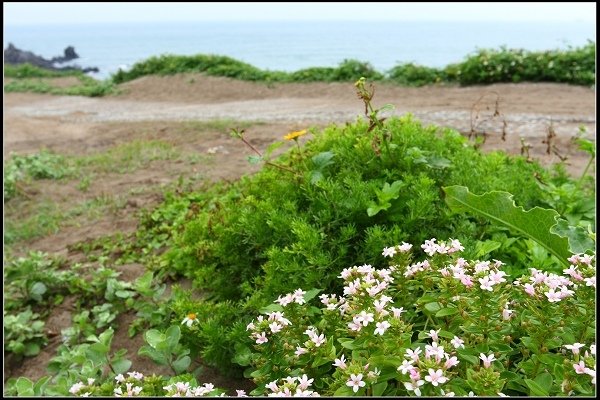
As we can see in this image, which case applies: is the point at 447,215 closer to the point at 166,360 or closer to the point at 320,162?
the point at 320,162

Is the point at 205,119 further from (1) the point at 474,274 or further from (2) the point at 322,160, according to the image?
(1) the point at 474,274

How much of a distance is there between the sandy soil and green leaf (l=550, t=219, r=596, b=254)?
1.51 m

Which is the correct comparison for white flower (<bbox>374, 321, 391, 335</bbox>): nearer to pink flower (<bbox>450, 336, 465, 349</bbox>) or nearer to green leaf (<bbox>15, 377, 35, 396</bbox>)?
pink flower (<bbox>450, 336, 465, 349</bbox>)

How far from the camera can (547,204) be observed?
3.38 metres

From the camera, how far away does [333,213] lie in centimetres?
282

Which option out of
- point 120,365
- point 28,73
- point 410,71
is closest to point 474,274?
point 120,365

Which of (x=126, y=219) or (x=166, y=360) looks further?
(x=126, y=219)

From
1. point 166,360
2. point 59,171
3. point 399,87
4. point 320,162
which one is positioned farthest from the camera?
point 399,87

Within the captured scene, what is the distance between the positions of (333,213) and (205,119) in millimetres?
9501

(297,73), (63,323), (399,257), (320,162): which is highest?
(297,73)

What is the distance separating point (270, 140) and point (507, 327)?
6.62 meters

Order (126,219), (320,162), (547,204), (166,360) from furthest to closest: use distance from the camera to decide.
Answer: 1. (126,219)
2. (547,204)
3. (320,162)
4. (166,360)

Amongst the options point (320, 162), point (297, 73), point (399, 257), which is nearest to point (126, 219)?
point (320, 162)

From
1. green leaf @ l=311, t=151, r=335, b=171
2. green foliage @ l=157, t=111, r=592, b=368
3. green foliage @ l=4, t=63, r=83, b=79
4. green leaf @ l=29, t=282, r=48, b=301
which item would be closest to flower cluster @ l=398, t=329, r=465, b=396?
green foliage @ l=157, t=111, r=592, b=368
